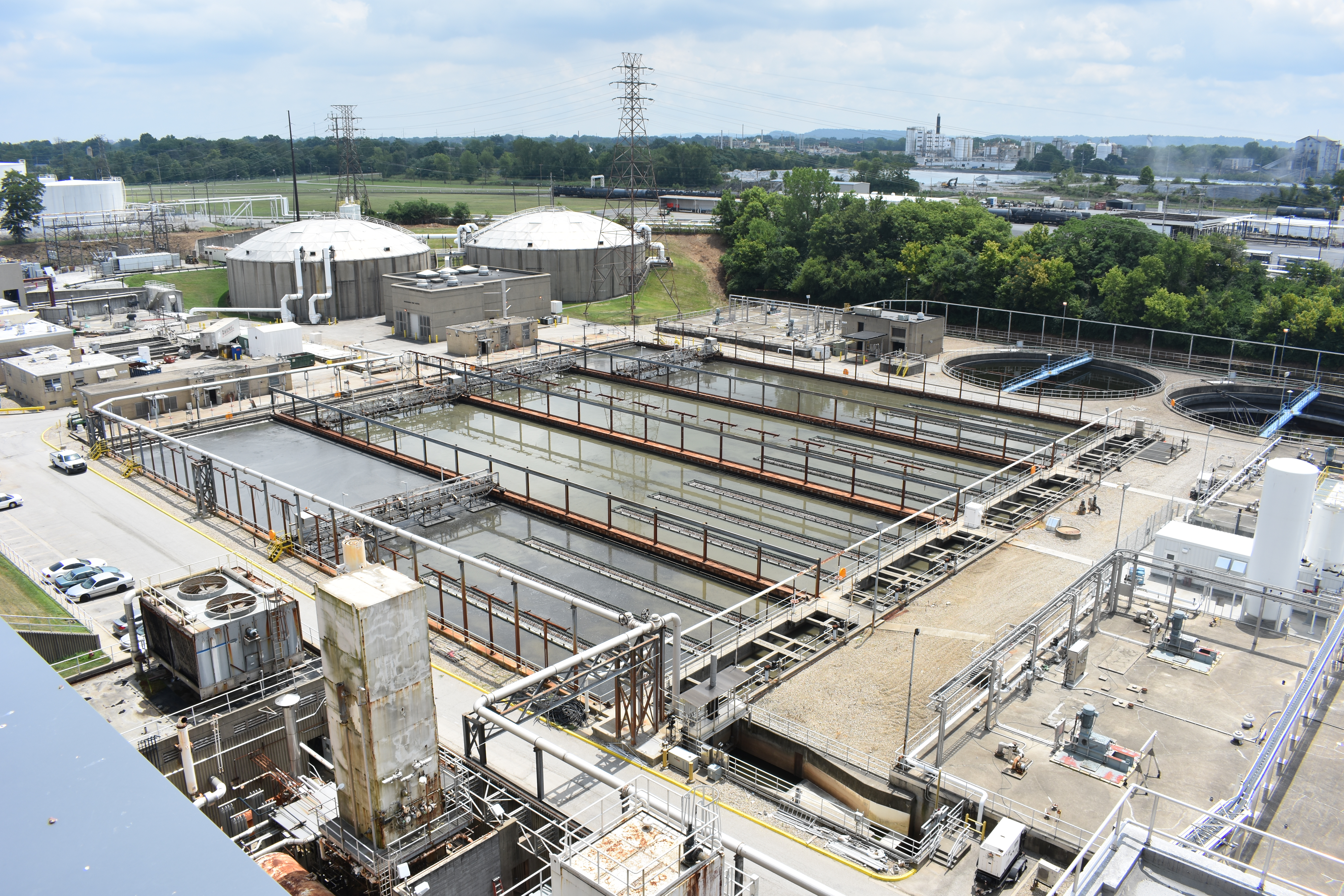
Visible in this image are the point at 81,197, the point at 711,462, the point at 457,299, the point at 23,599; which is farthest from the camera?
the point at 81,197

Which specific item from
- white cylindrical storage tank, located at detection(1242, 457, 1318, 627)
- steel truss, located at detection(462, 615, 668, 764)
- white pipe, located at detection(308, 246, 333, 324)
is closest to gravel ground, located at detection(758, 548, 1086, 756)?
steel truss, located at detection(462, 615, 668, 764)

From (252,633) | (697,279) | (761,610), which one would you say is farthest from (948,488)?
(697,279)

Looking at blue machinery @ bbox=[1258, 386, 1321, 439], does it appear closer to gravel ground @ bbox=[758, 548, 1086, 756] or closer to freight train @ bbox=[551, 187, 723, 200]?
gravel ground @ bbox=[758, 548, 1086, 756]

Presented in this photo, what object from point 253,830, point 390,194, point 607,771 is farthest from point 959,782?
point 390,194

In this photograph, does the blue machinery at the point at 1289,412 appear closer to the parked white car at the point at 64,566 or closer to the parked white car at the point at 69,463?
the parked white car at the point at 64,566

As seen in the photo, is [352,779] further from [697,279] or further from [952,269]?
[697,279]

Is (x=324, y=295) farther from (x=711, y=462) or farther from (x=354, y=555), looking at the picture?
(x=354, y=555)
